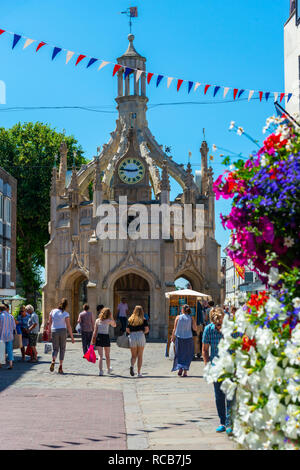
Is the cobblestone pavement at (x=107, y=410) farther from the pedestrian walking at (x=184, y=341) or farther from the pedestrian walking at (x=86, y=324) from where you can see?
the pedestrian walking at (x=86, y=324)

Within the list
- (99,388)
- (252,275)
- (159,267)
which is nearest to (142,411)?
(99,388)

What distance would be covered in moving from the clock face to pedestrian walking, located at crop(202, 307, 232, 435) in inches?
1195

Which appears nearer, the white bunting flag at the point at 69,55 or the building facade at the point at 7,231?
the white bunting flag at the point at 69,55

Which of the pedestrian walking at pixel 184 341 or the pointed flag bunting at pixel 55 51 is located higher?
the pointed flag bunting at pixel 55 51

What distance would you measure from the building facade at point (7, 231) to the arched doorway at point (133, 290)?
6926mm

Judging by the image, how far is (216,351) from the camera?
1017cm

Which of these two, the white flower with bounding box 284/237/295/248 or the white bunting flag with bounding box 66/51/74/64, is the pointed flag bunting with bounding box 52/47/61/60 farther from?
the white flower with bounding box 284/237/295/248

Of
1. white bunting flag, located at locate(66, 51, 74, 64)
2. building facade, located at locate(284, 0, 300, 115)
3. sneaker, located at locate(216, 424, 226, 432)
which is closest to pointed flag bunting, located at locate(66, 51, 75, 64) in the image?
white bunting flag, located at locate(66, 51, 74, 64)

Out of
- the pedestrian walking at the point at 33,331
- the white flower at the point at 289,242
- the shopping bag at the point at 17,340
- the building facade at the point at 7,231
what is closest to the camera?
the white flower at the point at 289,242

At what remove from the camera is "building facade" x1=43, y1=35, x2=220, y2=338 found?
37000mm

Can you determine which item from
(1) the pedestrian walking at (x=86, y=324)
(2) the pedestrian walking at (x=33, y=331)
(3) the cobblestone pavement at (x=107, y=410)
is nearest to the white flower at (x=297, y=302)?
(3) the cobblestone pavement at (x=107, y=410)

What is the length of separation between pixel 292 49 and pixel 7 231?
95.6ft

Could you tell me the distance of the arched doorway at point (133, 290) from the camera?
41.6 metres
